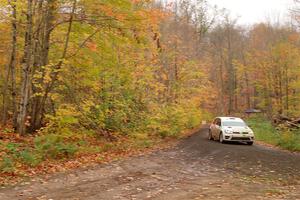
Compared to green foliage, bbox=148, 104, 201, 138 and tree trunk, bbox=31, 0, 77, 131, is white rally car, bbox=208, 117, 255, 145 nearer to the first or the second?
green foliage, bbox=148, 104, 201, 138

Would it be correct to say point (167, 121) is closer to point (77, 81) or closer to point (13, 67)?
point (77, 81)

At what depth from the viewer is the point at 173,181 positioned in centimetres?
1064

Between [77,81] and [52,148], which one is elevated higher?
[77,81]

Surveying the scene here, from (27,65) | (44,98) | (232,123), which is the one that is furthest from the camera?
(232,123)

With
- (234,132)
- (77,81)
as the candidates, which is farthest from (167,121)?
(77,81)

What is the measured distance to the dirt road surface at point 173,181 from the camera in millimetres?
8859

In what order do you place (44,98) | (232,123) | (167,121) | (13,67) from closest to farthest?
(44,98) → (13,67) → (232,123) → (167,121)

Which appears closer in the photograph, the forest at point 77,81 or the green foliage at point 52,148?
the green foliage at point 52,148

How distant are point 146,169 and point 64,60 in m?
6.29

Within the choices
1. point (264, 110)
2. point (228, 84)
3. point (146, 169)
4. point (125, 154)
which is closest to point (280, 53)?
point (264, 110)

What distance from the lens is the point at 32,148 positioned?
1420 centimetres

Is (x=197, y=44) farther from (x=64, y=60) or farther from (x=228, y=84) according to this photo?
(x=64, y=60)

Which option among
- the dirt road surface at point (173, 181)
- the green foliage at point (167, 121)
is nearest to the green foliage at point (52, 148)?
the dirt road surface at point (173, 181)

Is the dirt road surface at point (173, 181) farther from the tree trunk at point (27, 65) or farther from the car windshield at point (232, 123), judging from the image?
the car windshield at point (232, 123)
